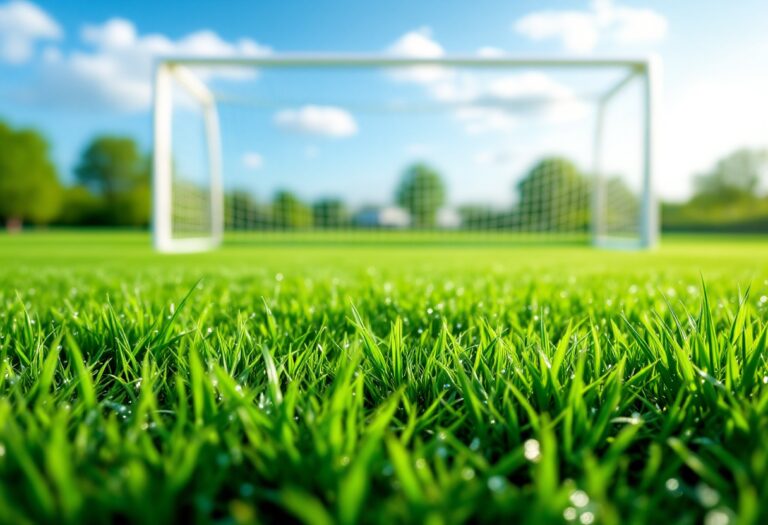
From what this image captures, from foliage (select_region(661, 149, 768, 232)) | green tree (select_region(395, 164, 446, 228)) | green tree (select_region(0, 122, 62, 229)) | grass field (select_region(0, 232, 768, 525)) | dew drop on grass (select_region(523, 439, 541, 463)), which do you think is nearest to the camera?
grass field (select_region(0, 232, 768, 525))

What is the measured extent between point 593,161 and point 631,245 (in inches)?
104

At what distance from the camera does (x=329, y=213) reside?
1194cm

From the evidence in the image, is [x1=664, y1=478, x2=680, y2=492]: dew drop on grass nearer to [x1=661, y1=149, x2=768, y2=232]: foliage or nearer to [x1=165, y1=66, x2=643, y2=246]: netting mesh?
[x1=165, y1=66, x2=643, y2=246]: netting mesh

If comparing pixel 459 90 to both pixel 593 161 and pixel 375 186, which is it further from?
pixel 593 161

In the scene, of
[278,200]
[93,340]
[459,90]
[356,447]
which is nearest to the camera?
[356,447]

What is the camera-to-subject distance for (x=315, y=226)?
11852 millimetres

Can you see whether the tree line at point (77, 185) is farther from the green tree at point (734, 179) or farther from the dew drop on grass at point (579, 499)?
the dew drop on grass at point (579, 499)

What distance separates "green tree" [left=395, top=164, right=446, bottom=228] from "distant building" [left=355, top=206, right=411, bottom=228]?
0.20 m

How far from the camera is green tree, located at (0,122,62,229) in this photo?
112 ft

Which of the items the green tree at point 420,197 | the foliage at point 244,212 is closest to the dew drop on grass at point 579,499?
the foliage at point 244,212

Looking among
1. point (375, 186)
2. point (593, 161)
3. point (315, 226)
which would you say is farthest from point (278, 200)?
point (593, 161)

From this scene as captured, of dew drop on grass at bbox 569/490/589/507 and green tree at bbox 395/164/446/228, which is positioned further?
green tree at bbox 395/164/446/228

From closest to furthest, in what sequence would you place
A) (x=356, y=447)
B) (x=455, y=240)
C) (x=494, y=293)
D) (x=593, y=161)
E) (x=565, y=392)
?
(x=356, y=447) < (x=565, y=392) < (x=494, y=293) < (x=593, y=161) < (x=455, y=240)

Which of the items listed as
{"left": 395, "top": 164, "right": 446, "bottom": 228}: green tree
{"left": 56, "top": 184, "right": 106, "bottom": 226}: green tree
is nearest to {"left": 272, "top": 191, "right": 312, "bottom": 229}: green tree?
{"left": 395, "top": 164, "right": 446, "bottom": 228}: green tree
